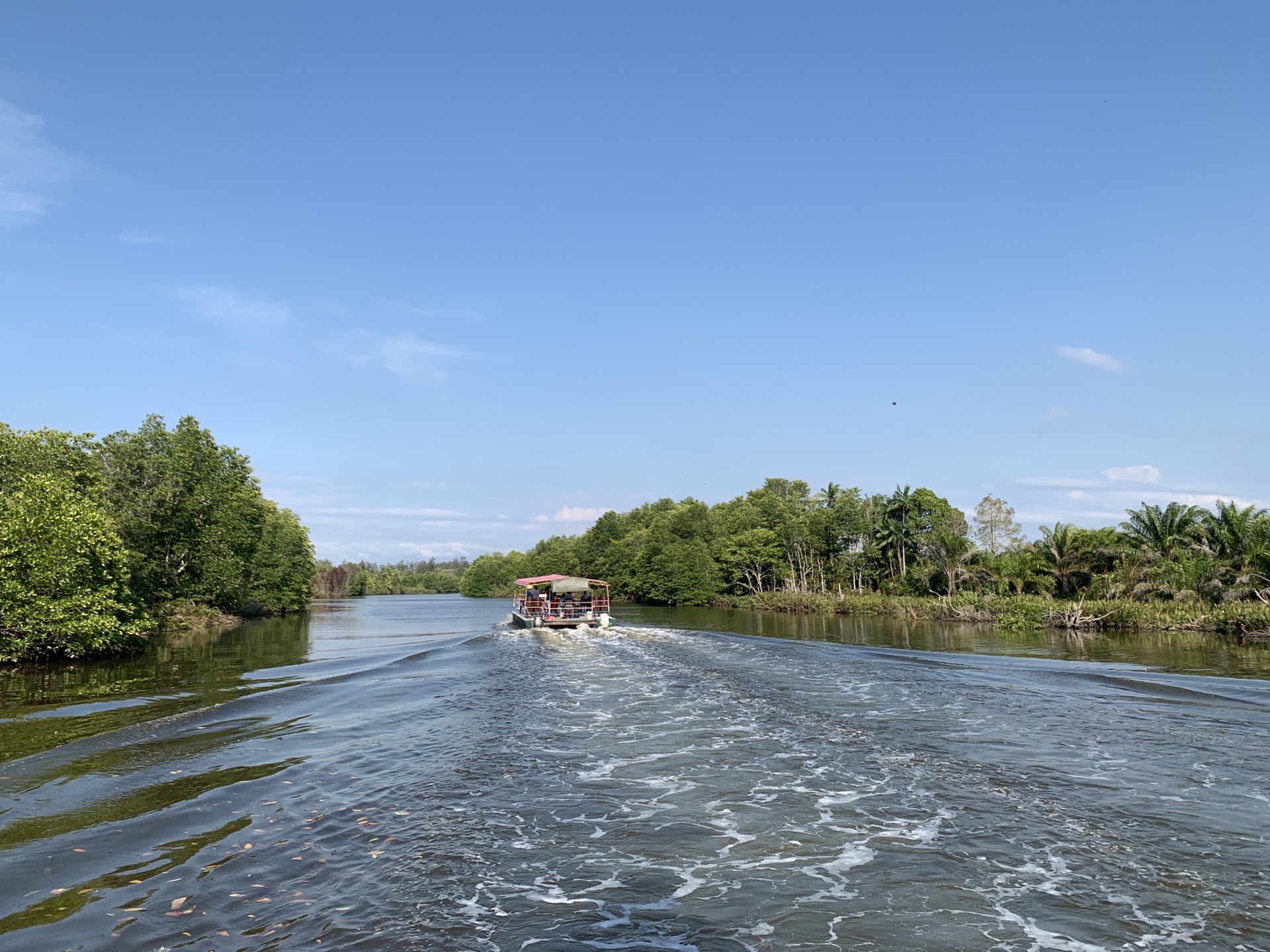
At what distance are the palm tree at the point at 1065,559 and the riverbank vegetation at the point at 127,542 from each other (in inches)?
2257

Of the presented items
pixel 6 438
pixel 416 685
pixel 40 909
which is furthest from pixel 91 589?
pixel 40 909

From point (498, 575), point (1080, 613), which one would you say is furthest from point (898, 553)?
point (498, 575)

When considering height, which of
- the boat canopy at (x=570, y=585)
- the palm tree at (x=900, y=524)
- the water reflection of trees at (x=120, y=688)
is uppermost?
the palm tree at (x=900, y=524)

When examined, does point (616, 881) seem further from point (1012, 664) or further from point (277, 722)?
point (1012, 664)

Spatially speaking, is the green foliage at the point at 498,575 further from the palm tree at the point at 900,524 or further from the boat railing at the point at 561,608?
the boat railing at the point at 561,608

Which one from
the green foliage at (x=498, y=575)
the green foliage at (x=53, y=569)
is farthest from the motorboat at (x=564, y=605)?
the green foliage at (x=498, y=575)

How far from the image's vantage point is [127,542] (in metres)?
41.5

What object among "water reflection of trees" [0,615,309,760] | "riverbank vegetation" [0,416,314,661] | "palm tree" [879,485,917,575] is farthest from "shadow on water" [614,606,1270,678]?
"riverbank vegetation" [0,416,314,661]

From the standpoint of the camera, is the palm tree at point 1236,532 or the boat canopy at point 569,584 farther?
the boat canopy at point 569,584

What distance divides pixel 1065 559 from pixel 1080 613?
12.1 meters

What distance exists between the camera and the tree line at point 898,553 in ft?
140

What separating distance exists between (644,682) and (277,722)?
1154 cm

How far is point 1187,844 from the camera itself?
916 centimetres

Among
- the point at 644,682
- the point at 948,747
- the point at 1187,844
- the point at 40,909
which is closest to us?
the point at 40,909
